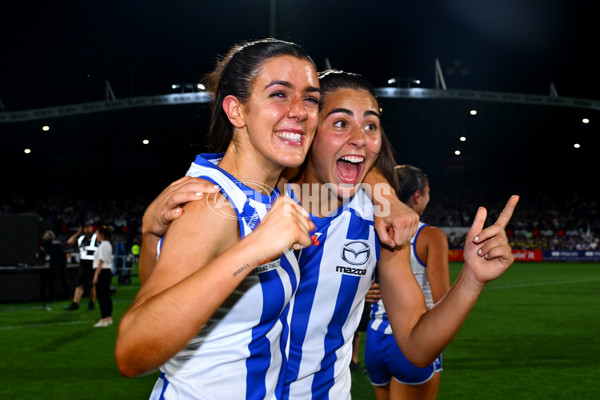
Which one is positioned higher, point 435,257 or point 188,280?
point 188,280

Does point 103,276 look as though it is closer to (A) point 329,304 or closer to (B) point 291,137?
(A) point 329,304

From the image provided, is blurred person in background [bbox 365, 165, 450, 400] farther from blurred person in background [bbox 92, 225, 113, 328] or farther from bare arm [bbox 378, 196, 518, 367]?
blurred person in background [bbox 92, 225, 113, 328]

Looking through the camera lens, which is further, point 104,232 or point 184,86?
point 184,86

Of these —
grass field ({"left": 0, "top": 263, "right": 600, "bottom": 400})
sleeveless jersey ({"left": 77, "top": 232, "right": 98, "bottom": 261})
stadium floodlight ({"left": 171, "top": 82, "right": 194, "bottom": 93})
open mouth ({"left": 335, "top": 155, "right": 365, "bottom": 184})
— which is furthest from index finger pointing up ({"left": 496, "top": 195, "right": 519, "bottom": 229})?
stadium floodlight ({"left": 171, "top": 82, "right": 194, "bottom": 93})

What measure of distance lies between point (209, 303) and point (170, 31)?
33.0 meters

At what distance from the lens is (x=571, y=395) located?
6910 mm

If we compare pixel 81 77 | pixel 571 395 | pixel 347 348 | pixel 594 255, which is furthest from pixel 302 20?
pixel 347 348

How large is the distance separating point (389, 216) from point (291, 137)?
2.44 feet

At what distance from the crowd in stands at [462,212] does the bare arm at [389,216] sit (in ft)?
98.6

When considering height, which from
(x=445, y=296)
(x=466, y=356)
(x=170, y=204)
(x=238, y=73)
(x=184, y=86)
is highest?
(x=184, y=86)

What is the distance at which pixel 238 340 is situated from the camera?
6.40ft

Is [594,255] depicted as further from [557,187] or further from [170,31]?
[170,31]

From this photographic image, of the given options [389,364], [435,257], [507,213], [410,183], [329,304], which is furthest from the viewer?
[410,183]

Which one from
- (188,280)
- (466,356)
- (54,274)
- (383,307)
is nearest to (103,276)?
(54,274)
